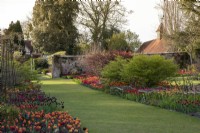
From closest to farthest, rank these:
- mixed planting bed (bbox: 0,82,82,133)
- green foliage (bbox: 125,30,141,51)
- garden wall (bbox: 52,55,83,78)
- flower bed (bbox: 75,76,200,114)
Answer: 1. mixed planting bed (bbox: 0,82,82,133)
2. flower bed (bbox: 75,76,200,114)
3. garden wall (bbox: 52,55,83,78)
4. green foliage (bbox: 125,30,141,51)

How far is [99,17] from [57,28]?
223 inches

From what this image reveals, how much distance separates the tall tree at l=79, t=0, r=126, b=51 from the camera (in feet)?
163

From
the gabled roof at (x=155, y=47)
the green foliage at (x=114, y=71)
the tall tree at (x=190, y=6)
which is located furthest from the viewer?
the gabled roof at (x=155, y=47)

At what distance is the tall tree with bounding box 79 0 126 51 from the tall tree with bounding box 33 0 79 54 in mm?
1366

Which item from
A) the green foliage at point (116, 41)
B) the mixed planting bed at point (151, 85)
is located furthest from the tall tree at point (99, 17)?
Answer: the mixed planting bed at point (151, 85)

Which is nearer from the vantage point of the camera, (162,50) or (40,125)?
(40,125)

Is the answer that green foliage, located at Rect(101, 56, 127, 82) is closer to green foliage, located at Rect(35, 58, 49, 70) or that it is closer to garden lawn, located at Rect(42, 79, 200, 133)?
garden lawn, located at Rect(42, 79, 200, 133)

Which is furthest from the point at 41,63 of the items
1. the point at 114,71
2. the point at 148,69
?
the point at 148,69

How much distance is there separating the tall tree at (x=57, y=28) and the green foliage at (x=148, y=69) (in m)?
32.1

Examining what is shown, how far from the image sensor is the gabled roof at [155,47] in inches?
1811

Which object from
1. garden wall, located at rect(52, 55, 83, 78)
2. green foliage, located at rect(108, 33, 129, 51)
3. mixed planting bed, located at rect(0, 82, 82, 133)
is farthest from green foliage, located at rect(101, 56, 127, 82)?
green foliage, located at rect(108, 33, 129, 51)

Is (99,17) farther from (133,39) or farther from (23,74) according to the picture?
(23,74)

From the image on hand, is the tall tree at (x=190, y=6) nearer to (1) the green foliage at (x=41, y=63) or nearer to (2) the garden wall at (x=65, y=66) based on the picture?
(2) the garden wall at (x=65, y=66)

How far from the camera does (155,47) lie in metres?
49.5
